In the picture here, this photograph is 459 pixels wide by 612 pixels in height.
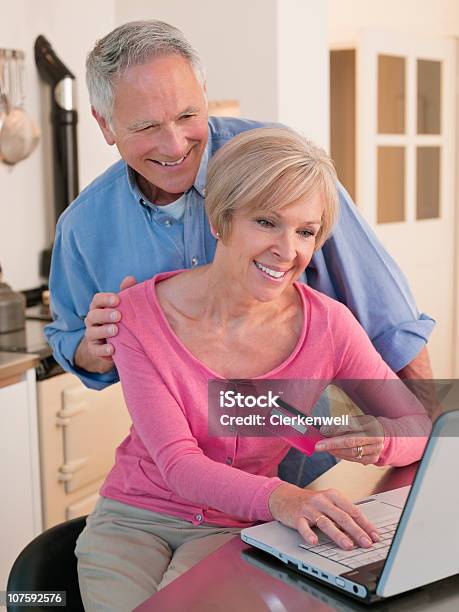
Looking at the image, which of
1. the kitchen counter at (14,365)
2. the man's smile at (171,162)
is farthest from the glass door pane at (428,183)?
the man's smile at (171,162)

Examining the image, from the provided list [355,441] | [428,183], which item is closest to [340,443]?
[355,441]

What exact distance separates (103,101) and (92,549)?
2.61 feet

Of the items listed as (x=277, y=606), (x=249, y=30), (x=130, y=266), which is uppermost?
(x=249, y=30)

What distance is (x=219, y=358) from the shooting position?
1479mm

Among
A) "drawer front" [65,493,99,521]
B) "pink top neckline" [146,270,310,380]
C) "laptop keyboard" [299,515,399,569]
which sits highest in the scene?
"pink top neckline" [146,270,310,380]

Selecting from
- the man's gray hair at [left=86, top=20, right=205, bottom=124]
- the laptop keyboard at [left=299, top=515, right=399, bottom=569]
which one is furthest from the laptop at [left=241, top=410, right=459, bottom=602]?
the man's gray hair at [left=86, top=20, right=205, bottom=124]

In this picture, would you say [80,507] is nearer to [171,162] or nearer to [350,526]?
[171,162]

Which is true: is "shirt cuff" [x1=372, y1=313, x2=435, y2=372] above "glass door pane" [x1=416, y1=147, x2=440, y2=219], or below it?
below

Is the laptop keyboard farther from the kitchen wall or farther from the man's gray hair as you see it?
the kitchen wall

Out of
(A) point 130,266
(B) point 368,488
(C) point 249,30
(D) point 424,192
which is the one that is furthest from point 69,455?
(D) point 424,192

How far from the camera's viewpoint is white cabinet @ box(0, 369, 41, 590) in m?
2.49

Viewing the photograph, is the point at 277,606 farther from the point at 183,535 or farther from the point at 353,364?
the point at 353,364

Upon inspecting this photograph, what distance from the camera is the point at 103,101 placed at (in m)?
1.66

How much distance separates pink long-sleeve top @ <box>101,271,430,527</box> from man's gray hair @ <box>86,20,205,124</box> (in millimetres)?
374
